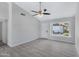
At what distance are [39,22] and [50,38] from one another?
1.75 meters

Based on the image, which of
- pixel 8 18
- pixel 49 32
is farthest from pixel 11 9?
pixel 49 32

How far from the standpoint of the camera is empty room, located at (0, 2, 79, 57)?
14.1 ft

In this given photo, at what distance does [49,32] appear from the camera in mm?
8781

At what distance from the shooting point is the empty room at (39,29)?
4.30m

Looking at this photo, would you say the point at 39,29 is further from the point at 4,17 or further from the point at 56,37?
the point at 4,17

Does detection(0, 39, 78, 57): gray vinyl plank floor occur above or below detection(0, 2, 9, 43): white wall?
below

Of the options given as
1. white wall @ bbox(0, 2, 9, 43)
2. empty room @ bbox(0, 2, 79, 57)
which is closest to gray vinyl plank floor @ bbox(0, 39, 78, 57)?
empty room @ bbox(0, 2, 79, 57)

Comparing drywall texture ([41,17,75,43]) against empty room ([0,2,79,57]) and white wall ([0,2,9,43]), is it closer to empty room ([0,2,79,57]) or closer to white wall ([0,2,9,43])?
empty room ([0,2,79,57])

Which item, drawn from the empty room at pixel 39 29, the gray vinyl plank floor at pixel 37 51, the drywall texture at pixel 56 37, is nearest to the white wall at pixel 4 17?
the empty room at pixel 39 29

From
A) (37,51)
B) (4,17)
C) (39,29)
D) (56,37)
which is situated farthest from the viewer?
(39,29)

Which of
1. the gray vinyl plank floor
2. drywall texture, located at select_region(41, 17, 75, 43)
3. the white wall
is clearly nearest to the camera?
the gray vinyl plank floor

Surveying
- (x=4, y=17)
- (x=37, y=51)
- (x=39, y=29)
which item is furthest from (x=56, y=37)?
(x=4, y=17)

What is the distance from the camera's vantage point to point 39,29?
30.5 ft

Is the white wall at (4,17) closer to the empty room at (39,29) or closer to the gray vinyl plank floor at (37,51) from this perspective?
the empty room at (39,29)
